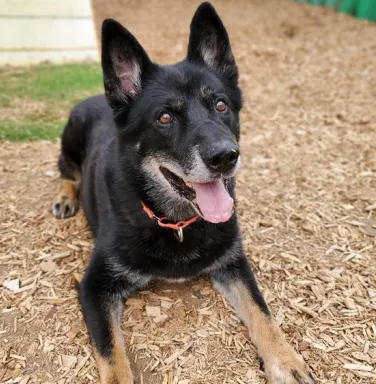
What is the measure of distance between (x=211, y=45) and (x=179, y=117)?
2.47 feet

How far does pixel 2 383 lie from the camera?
7.97 feet

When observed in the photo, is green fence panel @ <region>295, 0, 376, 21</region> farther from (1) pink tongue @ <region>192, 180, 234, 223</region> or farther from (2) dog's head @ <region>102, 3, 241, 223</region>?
(1) pink tongue @ <region>192, 180, 234, 223</region>

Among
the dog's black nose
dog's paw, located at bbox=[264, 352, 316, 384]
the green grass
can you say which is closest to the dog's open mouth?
the dog's black nose

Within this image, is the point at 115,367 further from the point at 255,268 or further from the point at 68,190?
the point at 68,190

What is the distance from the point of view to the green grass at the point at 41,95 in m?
5.73

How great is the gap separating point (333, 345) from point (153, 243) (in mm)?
1383

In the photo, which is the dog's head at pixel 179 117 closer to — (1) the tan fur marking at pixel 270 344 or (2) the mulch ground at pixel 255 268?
(1) the tan fur marking at pixel 270 344

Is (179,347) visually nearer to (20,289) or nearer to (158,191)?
(158,191)

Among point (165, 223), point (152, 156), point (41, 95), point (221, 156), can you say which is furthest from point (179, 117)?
point (41, 95)

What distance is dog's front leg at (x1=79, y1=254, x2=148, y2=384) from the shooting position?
239 cm

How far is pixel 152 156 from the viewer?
8.93 ft

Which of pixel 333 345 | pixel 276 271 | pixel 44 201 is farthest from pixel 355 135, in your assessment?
pixel 44 201

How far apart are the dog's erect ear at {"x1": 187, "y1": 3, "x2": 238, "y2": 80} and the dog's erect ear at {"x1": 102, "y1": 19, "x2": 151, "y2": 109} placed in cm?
42

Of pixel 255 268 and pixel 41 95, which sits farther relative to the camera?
pixel 41 95
